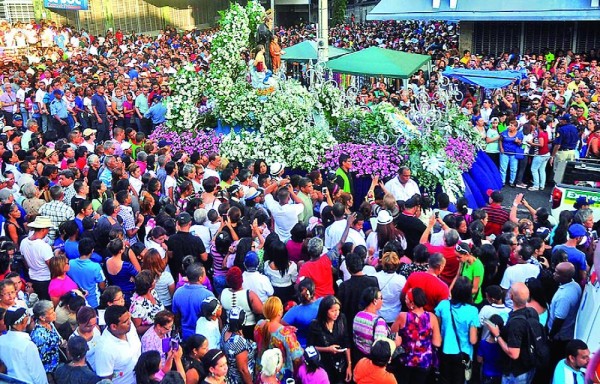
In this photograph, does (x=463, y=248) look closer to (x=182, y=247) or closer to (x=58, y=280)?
(x=182, y=247)

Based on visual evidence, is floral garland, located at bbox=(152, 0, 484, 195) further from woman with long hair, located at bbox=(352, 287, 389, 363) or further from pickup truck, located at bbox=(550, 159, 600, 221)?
woman with long hair, located at bbox=(352, 287, 389, 363)

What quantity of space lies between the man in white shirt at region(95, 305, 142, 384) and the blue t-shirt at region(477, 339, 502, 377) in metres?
2.98

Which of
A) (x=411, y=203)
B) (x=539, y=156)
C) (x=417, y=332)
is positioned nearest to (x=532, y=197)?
(x=539, y=156)

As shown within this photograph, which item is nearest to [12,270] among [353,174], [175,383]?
[175,383]

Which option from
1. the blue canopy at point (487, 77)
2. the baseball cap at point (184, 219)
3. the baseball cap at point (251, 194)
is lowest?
the baseball cap at point (251, 194)

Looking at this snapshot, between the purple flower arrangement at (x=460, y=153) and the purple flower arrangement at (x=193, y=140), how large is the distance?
4175 mm

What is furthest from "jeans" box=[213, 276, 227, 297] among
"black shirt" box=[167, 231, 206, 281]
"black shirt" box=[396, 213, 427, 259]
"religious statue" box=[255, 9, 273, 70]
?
"religious statue" box=[255, 9, 273, 70]

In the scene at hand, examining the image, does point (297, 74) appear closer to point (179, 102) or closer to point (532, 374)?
point (179, 102)

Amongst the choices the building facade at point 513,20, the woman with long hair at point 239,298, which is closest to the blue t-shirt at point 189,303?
the woman with long hair at point 239,298

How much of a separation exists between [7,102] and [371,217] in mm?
11539

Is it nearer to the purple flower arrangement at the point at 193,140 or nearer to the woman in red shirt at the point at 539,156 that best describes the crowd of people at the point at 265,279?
the purple flower arrangement at the point at 193,140

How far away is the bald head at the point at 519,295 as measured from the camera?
5.80 meters

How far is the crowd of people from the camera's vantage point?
5.55 meters

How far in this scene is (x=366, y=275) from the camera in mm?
6492
